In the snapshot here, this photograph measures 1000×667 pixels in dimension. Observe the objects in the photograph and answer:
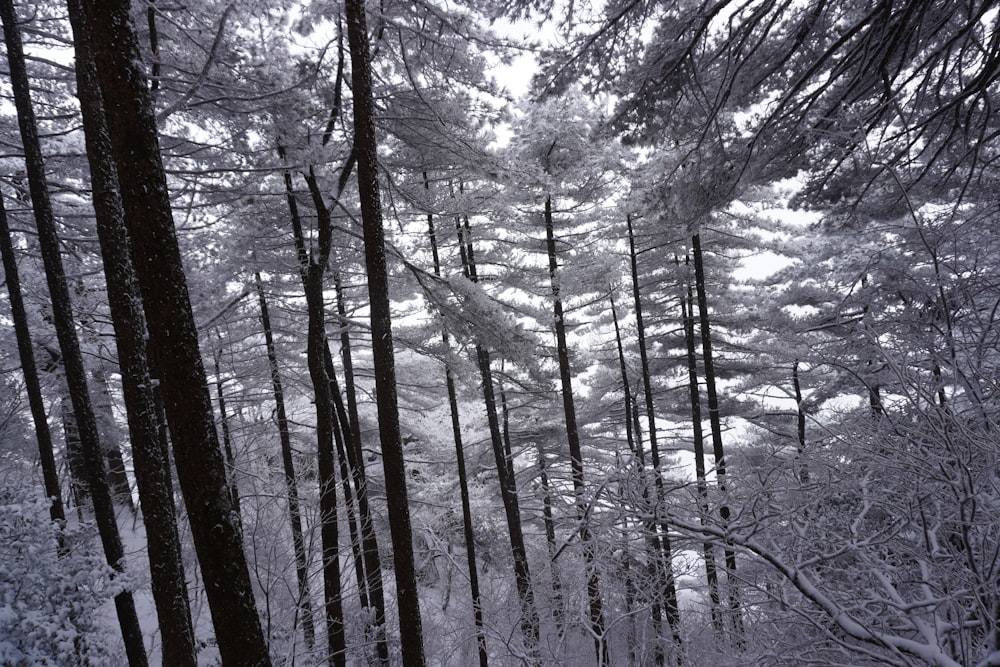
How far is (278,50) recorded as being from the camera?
6539 mm

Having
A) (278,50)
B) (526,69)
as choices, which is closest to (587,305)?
(526,69)

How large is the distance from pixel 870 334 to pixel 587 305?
1377 centimetres

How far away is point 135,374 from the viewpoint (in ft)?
17.7

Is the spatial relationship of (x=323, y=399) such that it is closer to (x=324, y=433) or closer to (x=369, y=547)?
(x=324, y=433)

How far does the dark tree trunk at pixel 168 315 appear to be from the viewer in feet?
11.3

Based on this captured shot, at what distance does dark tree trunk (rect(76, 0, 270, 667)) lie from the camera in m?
3.45

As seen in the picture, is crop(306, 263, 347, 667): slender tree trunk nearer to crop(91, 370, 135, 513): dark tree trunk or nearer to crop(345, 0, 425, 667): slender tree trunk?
crop(345, 0, 425, 667): slender tree trunk

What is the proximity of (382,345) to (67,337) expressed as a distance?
4278 mm

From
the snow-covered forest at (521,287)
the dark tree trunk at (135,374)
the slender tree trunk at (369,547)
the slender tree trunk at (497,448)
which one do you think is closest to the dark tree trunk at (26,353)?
the snow-covered forest at (521,287)

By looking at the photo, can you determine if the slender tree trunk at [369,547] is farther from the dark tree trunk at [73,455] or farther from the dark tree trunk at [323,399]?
the dark tree trunk at [73,455]

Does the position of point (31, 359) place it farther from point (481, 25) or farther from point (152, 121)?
point (481, 25)

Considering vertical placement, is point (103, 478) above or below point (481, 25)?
below

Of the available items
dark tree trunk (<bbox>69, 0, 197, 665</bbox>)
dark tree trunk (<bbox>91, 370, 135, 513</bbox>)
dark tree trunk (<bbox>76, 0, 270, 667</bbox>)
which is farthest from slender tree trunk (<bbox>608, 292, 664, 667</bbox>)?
dark tree trunk (<bbox>91, 370, 135, 513</bbox>)

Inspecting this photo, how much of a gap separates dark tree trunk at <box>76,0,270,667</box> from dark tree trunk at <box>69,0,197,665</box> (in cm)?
226
